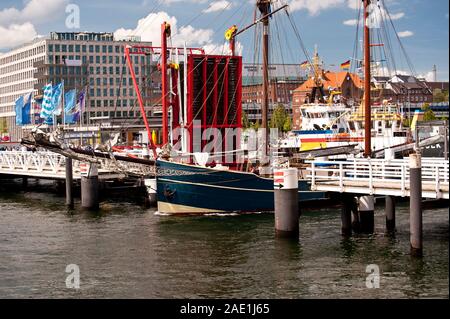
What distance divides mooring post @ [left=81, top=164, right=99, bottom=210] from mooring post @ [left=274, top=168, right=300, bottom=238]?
20388 millimetres

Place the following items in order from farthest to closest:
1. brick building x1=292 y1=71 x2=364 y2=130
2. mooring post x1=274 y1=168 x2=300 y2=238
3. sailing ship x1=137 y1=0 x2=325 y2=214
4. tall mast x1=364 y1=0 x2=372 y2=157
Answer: brick building x1=292 y1=71 x2=364 y2=130, sailing ship x1=137 y1=0 x2=325 y2=214, tall mast x1=364 y1=0 x2=372 y2=157, mooring post x1=274 y1=168 x2=300 y2=238

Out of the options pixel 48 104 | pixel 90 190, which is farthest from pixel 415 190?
pixel 48 104

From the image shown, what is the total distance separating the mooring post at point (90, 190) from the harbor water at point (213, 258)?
4707 mm

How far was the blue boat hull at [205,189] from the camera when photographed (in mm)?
49781

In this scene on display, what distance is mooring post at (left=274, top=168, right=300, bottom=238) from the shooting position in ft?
122

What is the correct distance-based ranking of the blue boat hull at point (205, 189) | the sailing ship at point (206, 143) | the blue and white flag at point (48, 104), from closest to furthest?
the blue boat hull at point (205, 189) → the sailing ship at point (206, 143) → the blue and white flag at point (48, 104)

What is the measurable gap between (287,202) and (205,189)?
1335cm

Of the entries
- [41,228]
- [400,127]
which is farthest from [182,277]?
[400,127]

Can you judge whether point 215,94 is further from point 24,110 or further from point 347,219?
point 24,110

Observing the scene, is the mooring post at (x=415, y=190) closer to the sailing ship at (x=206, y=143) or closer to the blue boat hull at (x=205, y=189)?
the sailing ship at (x=206, y=143)

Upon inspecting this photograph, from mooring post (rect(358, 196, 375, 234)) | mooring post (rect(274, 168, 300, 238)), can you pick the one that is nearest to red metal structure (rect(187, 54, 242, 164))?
mooring post (rect(358, 196, 375, 234))

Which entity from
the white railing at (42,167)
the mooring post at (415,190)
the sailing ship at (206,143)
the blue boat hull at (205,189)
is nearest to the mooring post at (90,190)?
the white railing at (42,167)

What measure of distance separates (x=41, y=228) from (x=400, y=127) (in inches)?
1547

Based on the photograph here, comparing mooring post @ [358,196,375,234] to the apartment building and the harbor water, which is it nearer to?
the harbor water
